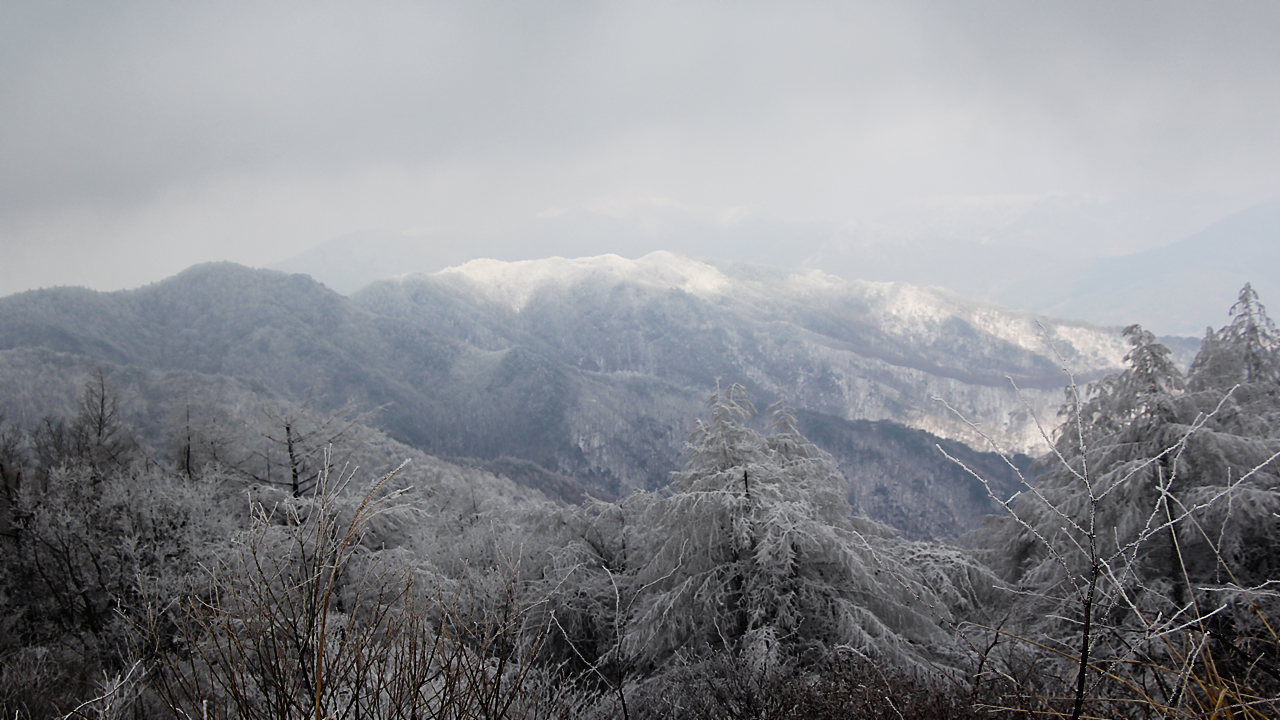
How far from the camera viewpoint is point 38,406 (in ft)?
186

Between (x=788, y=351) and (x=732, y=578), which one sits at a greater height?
(x=732, y=578)

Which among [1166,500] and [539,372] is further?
[539,372]

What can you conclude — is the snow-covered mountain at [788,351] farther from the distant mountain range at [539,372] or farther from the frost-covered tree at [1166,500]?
the frost-covered tree at [1166,500]

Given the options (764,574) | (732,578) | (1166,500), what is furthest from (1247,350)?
(732,578)

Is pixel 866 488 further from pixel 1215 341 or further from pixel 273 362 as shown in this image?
pixel 273 362

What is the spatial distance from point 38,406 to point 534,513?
233 ft

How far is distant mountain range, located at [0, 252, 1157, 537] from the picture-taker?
8075 cm

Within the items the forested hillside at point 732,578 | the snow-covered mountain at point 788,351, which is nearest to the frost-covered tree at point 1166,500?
the forested hillside at point 732,578

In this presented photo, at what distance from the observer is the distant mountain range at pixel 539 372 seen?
80750mm

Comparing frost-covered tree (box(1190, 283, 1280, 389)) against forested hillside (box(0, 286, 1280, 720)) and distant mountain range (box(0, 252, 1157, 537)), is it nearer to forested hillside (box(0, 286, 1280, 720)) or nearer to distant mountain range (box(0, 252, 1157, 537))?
forested hillside (box(0, 286, 1280, 720))

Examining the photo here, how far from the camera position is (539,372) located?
421 feet

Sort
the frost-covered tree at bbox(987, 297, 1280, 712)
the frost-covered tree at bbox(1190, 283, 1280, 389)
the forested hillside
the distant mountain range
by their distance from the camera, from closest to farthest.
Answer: the forested hillside
the frost-covered tree at bbox(987, 297, 1280, 712)
the frost-covered tree at bbox(1190, 283, 1280, 389)
the distant mountain range

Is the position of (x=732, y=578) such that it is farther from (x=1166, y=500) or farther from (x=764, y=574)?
(x=1166, y=500)

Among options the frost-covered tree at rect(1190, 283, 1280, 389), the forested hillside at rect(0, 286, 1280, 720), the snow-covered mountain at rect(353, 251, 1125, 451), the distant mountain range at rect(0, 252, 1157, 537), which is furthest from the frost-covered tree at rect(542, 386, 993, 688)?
the snow-covered mountain at rect(353, 251, 1125, 451)
